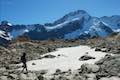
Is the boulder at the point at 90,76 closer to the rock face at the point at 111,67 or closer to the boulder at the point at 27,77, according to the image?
the rock face at the point at 111,67

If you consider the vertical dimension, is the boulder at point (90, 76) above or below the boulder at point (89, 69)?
below

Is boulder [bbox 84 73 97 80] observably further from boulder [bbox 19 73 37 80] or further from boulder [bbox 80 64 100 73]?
boulder [bbox 19 73 37 80]

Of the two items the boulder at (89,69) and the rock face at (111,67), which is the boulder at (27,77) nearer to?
the boulder at (89,69)

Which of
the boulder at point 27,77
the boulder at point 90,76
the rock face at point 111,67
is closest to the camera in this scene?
the boulder at point 90,76

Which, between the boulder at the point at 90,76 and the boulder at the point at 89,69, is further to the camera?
the boulder at the point at 89,69

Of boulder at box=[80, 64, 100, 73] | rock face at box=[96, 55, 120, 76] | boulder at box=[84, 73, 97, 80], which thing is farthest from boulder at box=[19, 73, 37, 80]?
rock face at box=[96, 55, 120, 76]

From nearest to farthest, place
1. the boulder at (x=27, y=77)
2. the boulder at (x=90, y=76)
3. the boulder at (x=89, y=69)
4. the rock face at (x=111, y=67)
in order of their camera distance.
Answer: the boulder at (x=90, y=76), the rock face at (x=111, y=67), the boulder at (x=27, y=77), the boulder at (x=89, y=69)

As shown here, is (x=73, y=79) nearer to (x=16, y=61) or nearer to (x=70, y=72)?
(x=70, y=72)

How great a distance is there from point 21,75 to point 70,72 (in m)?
5.69

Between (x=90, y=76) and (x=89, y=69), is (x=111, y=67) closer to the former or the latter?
(x=89, y=69)

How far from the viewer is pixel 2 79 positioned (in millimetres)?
31156

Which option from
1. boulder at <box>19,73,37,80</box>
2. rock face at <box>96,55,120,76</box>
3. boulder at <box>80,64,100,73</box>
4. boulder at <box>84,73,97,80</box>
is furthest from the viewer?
boulder at <box>80,64,100,73</box>

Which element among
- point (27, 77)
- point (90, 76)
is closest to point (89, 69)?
point (90, 76)

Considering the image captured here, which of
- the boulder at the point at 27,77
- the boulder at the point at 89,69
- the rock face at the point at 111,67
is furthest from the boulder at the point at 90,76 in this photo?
the boulder at the point at 27,77
